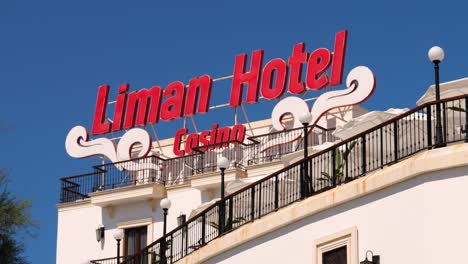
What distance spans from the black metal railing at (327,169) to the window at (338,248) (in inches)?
50.8

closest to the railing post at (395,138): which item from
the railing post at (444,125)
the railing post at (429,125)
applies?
the railing post at (429,125)

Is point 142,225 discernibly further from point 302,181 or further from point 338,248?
point 338,248

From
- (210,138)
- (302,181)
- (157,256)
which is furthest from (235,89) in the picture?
(302,181)

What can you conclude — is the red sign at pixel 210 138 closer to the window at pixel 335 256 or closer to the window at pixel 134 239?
the window at pixel 134 239

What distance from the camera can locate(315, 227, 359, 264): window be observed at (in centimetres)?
2641

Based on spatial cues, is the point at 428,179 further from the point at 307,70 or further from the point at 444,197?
the point at 307,70

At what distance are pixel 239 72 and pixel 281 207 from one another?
21.2m

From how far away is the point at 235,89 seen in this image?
49.7 meters

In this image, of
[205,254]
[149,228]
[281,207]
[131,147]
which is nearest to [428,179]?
[281,207]

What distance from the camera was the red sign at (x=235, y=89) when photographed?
48.0 metres

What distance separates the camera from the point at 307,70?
4825 centimetres

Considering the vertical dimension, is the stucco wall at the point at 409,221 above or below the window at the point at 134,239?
below

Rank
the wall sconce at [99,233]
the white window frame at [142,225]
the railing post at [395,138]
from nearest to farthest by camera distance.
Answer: the railing post at [395,138] < the white window frame at [142,225] < the wall sconce at [99,233]

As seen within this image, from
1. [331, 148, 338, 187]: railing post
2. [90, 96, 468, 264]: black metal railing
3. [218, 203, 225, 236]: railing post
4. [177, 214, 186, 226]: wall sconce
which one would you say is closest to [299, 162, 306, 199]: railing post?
[90, 96, 468, 264]: black metal railing
